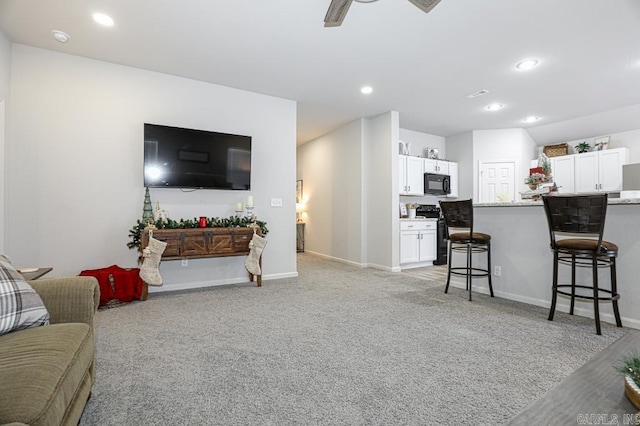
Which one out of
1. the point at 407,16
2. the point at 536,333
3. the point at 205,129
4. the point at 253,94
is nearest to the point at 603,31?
the point at 407,16

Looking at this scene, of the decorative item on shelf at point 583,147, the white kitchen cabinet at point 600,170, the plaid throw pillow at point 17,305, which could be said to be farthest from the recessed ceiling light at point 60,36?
the decorative item on shelf at point 583,147

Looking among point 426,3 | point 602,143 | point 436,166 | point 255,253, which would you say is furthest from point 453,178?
point 426,3

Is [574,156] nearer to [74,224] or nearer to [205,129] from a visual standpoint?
[205,129]

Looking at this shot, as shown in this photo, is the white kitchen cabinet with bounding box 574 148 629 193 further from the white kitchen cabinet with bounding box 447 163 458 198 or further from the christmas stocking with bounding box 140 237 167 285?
the christmas stocking with bounding box 140 237 167 285

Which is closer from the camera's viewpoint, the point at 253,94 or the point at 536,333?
the point at 536,333

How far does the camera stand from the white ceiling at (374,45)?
2.55 metres

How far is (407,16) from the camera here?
8.65ft

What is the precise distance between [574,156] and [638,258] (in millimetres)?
4053

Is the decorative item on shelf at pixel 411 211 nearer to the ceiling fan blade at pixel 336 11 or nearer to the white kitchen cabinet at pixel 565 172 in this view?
the white kitchen cabinet at pixel 565 172

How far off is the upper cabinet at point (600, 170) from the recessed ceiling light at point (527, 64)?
3.04 m

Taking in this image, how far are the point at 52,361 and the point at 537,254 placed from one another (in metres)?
3.75

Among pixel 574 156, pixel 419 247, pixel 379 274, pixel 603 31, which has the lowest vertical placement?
pixel 379 274

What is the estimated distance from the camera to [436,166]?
20.4 ft

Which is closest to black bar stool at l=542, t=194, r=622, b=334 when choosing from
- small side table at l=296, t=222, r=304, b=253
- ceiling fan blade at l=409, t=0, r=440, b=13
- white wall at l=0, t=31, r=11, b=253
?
ceiling fan blade at l=409, t=0, r=440, b=13
